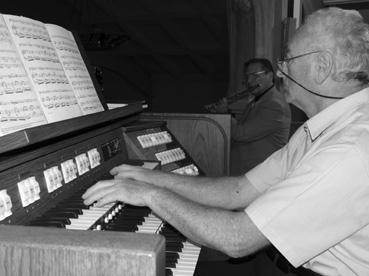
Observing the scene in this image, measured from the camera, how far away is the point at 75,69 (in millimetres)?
1984

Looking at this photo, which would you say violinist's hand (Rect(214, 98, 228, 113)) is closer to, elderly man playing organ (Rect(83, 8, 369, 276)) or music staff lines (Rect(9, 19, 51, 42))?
elderly man playing organ (Rect(83, 8, 369, 276))

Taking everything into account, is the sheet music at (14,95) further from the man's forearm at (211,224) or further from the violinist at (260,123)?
the violinist at (260,123)

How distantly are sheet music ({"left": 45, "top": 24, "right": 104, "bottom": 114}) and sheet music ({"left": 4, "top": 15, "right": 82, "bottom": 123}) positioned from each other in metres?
→ 0.06

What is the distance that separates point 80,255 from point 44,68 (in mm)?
1095

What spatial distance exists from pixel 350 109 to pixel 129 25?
7.70 m

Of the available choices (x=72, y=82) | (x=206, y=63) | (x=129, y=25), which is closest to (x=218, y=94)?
(x=206, y=63)

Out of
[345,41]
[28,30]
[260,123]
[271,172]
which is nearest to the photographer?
[345,41]

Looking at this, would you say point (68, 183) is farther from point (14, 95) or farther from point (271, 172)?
point (271, 172)

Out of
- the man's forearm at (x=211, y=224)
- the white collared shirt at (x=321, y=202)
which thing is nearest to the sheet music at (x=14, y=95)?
the man's forearm at (x=211, y=224)

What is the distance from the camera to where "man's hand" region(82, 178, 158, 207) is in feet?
4.57

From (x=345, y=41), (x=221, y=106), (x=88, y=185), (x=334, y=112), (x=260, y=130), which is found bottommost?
(x=260, y=130)

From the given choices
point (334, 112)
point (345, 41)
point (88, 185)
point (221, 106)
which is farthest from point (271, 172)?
point (221, 106)

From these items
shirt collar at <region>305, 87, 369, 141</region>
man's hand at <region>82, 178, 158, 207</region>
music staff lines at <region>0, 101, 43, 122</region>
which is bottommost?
man's hand at <region>82, 178, 158, 207</region>

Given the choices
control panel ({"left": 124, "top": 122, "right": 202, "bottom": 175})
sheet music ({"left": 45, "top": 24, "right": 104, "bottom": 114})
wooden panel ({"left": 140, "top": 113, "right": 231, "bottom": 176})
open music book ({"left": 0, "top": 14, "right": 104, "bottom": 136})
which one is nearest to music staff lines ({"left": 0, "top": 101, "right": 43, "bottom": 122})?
open music book ({"left": 0, "top": 14, "right": 104, "bottom": 136})
